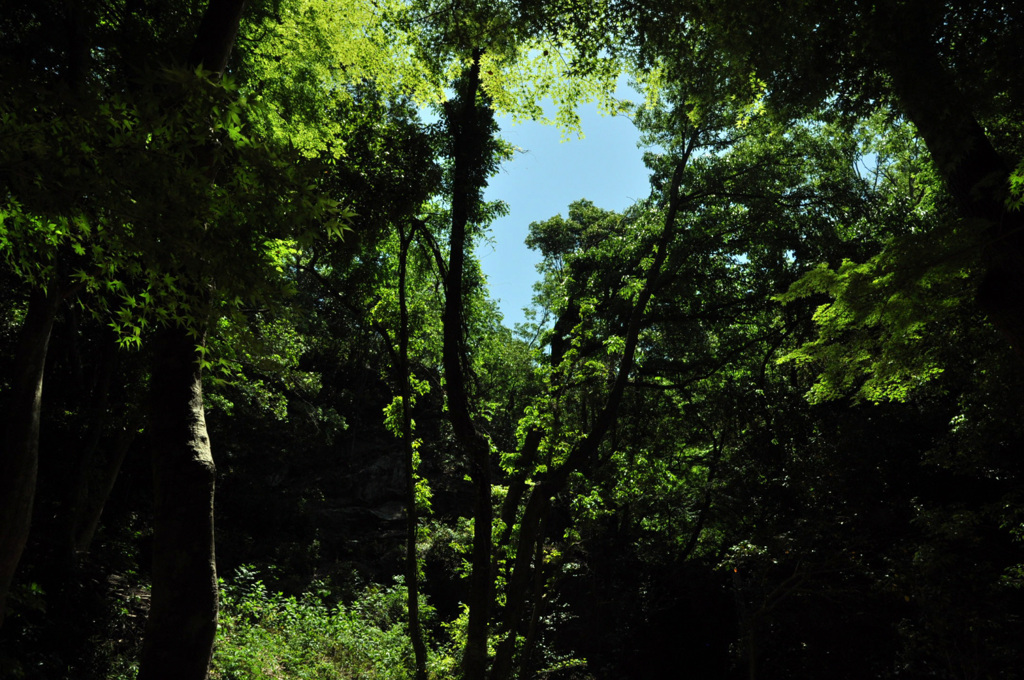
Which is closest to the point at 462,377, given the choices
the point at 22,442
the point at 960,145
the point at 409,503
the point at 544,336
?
the point at 409,503

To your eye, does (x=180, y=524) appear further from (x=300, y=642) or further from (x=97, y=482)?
(x=97, y=482)

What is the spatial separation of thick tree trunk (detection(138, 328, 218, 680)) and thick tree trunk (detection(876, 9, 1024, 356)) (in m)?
5.06

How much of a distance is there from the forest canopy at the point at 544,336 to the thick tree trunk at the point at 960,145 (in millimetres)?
26

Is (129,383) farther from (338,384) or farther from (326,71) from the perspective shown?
(338,384)

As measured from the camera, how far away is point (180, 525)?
3.07 m

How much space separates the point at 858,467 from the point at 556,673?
6.90 metres

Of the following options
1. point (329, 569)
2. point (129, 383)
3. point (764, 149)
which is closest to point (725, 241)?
point (764, 149)

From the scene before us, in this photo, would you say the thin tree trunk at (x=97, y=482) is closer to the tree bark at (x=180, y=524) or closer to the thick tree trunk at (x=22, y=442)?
the thick tree trunk at (x=22, y=442)

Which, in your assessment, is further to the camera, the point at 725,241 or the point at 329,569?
the point at 329,569

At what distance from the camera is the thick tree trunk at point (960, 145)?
4.10m

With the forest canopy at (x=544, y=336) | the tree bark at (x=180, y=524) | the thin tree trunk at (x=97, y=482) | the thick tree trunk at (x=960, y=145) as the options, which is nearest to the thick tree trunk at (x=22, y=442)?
the forest canopy at (x=544, y=336)

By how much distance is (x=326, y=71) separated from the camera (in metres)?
7.91

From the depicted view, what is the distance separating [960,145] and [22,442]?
8.59 metres

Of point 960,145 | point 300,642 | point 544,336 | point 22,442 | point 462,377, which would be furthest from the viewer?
point 544,336
